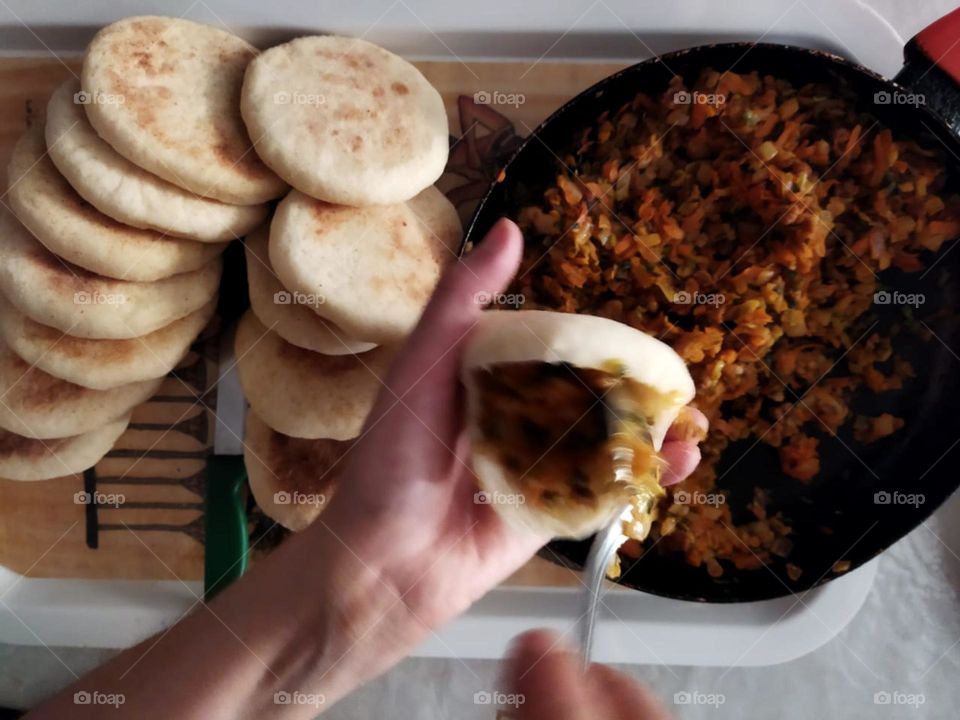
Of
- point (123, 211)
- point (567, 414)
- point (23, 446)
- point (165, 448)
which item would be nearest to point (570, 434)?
point (567, 414)

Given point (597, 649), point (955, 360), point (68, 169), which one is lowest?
point (597, 649)

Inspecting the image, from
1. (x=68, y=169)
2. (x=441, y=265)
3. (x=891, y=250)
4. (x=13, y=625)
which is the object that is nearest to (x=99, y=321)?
(x=68, y=169)

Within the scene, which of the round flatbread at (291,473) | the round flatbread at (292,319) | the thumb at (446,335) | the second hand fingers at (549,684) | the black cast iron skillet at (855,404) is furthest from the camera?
the round flatbread at (291,473)

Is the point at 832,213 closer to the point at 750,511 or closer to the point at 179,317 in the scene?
the point at 750,511

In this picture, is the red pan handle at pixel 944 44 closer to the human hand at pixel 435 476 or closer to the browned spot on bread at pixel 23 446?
the human hand at pixel 435 476

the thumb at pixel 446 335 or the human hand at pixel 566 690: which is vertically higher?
the thumb at pixel 446 335

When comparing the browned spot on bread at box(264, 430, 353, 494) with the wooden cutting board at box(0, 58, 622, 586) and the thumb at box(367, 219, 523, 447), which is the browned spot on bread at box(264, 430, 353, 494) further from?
the thumb at box(367, 219, 523, 447)

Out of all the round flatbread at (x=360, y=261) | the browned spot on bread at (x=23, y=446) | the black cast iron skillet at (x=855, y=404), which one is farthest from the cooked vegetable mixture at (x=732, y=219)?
the browned spot on bread at (x=23, y=446)

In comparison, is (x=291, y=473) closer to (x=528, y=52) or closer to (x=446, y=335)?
(x=446, y=335)
